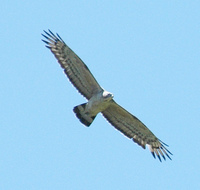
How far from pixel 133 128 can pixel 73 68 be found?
2.91 metres

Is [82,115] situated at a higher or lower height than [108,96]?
lower

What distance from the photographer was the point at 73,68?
2384 cm

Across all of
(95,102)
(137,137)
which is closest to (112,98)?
(95,102)

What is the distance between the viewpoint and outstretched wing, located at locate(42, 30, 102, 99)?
23719 mm

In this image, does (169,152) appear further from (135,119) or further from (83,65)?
(83,65)

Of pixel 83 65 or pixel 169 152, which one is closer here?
pixel 83 65

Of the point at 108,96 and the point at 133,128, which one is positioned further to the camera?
the point at 133,128

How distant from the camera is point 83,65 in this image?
23.6 metres

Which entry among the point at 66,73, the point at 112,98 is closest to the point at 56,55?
the point at 66,73

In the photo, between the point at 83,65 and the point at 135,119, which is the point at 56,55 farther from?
the point at 135,119

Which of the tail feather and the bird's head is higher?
the bird's head

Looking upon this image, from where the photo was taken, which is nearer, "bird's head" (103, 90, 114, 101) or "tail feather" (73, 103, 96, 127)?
"bird's head" (103, 90, 114, 101)

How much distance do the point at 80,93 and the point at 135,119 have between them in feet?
6.64

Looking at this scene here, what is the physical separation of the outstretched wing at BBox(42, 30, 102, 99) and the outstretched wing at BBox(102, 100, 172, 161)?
898mm
